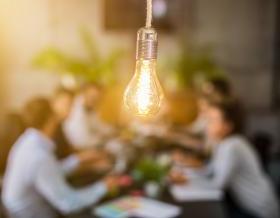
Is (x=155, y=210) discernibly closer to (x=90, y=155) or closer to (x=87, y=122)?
(x=90, y=155)

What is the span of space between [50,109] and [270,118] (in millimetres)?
3260

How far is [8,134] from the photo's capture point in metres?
2.84

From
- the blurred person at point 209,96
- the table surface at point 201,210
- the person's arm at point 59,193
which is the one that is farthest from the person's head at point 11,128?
the blurred person at point 209,96

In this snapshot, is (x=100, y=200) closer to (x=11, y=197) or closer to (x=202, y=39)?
(x=11, y=197)

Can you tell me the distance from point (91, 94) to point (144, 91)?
2856 mm

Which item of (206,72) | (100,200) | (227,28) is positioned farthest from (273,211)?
(227,28)

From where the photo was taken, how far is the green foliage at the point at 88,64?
Result: 4.48 meters

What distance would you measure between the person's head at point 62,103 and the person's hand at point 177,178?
85cm

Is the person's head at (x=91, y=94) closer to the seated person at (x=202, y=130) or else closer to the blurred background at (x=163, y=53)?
the blurred background at (x=163, y=53)

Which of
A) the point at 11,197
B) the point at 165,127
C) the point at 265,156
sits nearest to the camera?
the point at 11,197

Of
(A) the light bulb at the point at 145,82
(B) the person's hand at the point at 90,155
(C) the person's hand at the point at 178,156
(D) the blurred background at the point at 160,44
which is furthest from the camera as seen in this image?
(D) the blurred background at the point at 160,44

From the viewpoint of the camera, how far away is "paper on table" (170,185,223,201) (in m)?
2.94

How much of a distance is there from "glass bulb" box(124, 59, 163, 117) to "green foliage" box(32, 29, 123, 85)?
3014mm

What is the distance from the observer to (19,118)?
3.02 metres
